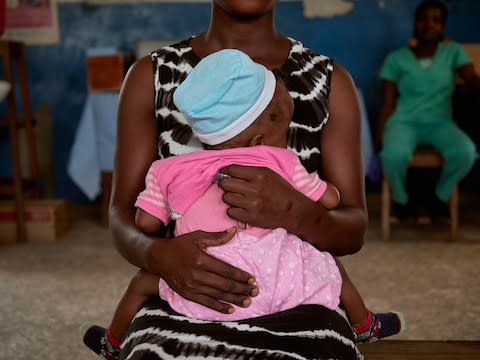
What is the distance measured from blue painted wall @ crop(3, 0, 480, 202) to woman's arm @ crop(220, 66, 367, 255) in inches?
129

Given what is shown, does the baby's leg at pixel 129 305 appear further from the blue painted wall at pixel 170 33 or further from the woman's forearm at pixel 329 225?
the blue painted wall at pixel 170 33

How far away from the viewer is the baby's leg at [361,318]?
1311 mm

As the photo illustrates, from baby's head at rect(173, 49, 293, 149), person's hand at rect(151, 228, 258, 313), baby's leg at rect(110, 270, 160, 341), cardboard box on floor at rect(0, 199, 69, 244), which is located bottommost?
cardboard box on floor at rect(0, 199, 69, 244)

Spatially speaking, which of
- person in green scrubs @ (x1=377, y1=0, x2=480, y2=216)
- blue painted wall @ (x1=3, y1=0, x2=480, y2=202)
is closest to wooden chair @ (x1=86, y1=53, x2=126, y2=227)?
blue painted wall @ (x1=3, y1=0, x2=480, y2=202)

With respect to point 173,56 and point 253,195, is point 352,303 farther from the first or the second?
point 173,56

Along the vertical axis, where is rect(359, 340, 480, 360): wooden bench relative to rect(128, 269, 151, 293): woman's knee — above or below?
below

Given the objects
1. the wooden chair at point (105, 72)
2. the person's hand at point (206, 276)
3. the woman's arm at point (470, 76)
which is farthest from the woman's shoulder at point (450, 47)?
the person's hand at point (206, 276)

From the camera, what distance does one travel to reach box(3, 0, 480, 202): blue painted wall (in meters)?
4.59

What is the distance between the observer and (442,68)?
13.2 feet

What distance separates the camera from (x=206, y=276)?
3.62ft

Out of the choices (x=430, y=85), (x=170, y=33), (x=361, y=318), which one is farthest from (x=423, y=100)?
(x=361, y=318)

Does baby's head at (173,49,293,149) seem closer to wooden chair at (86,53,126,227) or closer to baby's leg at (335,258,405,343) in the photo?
baby's leg at (335,258,405,343)

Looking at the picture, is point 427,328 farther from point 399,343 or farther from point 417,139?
point 417,139

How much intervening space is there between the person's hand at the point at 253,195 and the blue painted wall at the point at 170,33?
359 cm
